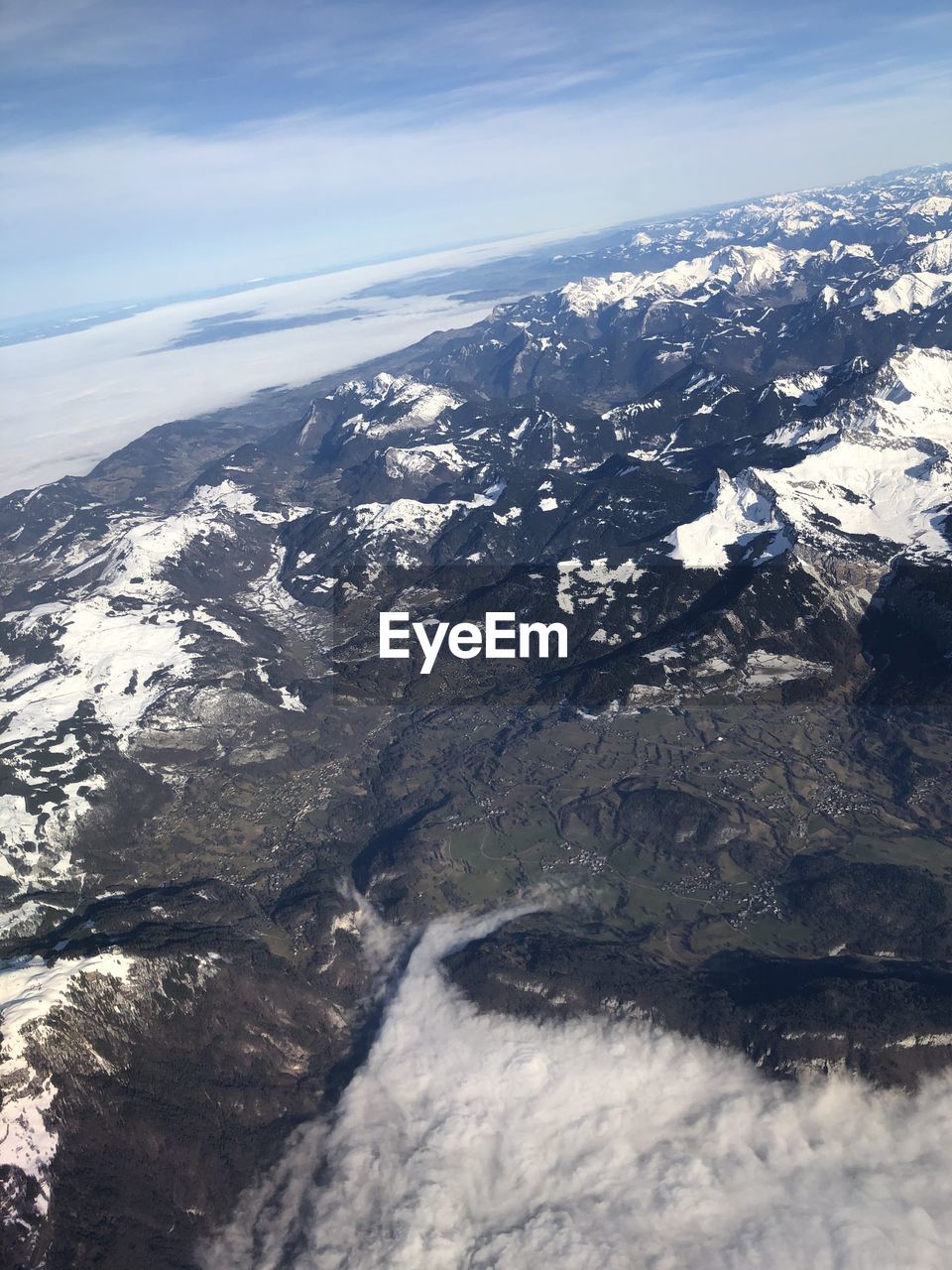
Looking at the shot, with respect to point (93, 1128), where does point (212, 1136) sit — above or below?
below

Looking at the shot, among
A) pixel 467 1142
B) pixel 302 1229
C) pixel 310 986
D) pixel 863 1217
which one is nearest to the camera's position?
pixel 863 1217

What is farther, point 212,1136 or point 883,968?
point 883,968

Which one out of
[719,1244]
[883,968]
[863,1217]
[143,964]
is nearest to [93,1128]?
[143,964]

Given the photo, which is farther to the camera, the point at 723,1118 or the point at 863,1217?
the point at 723,1118

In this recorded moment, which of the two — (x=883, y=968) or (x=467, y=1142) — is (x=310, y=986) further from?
(x=883, y=968)

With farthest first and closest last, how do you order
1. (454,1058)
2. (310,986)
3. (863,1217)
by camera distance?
(310,986) < (454,1058) < (863,1217)

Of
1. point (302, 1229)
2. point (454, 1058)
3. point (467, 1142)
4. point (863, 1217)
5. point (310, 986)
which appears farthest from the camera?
point (310, 986)

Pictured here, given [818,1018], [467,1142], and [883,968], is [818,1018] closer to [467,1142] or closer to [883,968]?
[883,968]

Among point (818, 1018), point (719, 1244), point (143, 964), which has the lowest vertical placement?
point (719, 1244)

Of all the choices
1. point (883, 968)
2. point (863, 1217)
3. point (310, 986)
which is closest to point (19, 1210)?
point (310, 986)
